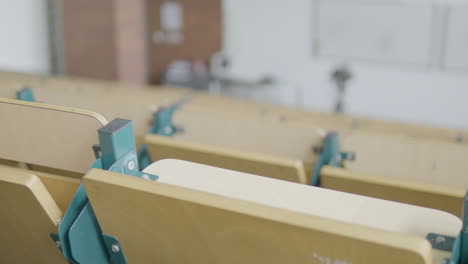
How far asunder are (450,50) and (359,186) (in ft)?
16.6

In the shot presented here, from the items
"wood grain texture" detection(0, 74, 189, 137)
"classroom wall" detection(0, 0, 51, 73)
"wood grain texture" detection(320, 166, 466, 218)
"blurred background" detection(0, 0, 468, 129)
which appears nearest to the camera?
"wood grain texture" detection(320, 166, 466, 218)

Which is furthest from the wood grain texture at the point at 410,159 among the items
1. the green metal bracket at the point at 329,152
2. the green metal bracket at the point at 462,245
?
the green metal bracket at the point at 462,245

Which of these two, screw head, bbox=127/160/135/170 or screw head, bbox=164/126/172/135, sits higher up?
screw head, bbox=127/160/135/170

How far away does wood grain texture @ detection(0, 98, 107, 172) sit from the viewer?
3.98 feet

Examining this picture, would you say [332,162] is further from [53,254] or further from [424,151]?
[53,254]

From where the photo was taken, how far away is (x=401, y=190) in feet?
5.03

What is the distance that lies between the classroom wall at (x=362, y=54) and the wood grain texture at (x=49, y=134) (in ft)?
17.9

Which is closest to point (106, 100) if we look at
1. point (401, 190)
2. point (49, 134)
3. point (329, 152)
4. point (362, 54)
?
point (49, 134)

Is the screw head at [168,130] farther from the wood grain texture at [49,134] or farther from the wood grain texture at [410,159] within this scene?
the wood grain texture at [49,134]

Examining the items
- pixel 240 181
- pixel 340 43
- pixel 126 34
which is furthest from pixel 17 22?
pixel 240 181

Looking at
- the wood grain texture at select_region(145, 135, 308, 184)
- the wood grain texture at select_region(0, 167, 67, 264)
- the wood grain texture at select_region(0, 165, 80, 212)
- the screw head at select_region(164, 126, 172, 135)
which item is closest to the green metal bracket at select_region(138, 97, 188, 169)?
the screw head at select_region(164, 126, 172, 135)

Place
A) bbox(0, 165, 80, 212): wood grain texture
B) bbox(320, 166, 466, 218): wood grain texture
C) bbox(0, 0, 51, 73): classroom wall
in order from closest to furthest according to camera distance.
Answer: bbox(0, 165, 80, 212): wood grain texture < bbox(320, 166, 466, 218): wood grain texture < bbox(0, 0, 51, 73): classroom wall

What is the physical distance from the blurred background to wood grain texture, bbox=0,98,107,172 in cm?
392

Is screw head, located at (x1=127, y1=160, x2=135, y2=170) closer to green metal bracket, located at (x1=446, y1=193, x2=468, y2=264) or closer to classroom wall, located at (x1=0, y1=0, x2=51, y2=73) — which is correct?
green metal bracket, located at (x1=446, y1=193, x2=468, y2=264)
